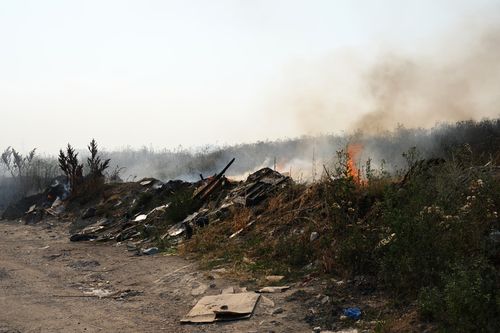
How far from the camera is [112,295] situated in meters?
6.86

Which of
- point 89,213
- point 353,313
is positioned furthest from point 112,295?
point 89,213

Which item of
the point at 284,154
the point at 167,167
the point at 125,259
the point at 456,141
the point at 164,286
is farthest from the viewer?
the point at 167,167

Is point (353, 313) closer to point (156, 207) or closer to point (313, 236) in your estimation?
A: point (313, 236)

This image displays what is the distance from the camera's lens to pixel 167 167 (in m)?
35.7

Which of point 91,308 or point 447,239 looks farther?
point 91,308

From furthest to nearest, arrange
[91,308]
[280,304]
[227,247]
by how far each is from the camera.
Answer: [227,247], [91,308], [280,304]

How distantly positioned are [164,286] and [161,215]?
637 centimetres

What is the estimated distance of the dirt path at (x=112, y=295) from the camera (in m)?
5.26

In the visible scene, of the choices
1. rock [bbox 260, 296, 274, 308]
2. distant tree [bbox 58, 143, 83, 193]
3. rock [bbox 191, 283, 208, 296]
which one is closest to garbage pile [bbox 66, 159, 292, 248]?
distant tree [bbox 58, 143, 83, 193]

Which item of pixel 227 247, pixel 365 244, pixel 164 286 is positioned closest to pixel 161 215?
pixel 227 247

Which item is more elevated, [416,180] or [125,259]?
[416,180]

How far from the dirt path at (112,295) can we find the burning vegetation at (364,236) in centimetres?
53

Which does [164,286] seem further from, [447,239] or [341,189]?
[447,239]

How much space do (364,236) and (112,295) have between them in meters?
3.91
